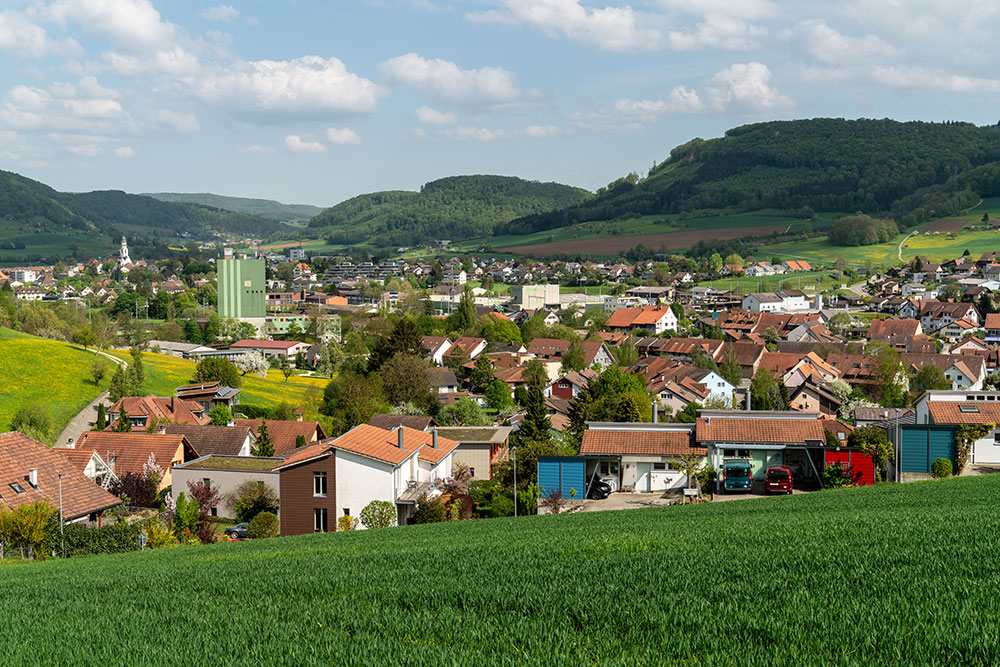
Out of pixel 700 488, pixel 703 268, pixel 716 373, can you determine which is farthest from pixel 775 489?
pixel 703 268

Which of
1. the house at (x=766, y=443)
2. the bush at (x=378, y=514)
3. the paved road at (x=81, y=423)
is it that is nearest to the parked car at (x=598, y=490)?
the house at (x=766, y=443)

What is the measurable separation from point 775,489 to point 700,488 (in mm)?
2254

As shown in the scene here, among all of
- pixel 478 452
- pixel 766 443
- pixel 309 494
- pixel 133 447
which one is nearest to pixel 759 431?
pixel 766 443

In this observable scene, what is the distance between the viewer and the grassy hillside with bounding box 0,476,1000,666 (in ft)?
19.2

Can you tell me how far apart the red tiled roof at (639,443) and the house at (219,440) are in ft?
48.5

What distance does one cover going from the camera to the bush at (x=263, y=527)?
81.2 ft

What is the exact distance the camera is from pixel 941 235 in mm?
146875

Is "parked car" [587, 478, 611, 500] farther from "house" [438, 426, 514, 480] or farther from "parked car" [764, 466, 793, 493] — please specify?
"house" [438, 426, 514, 480]

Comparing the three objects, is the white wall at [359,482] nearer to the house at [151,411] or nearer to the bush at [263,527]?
the bush at [263,527]

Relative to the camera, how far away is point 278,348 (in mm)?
79312

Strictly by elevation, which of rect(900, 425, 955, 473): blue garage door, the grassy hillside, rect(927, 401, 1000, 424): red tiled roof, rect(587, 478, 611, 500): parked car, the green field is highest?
the green field

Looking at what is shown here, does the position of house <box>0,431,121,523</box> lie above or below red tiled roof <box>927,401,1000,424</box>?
below

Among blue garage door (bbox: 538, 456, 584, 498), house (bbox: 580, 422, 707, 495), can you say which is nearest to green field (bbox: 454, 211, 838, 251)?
house (bbox: 580, 422, 707, 495)

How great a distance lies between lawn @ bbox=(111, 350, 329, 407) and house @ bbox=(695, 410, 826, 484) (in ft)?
94.1
